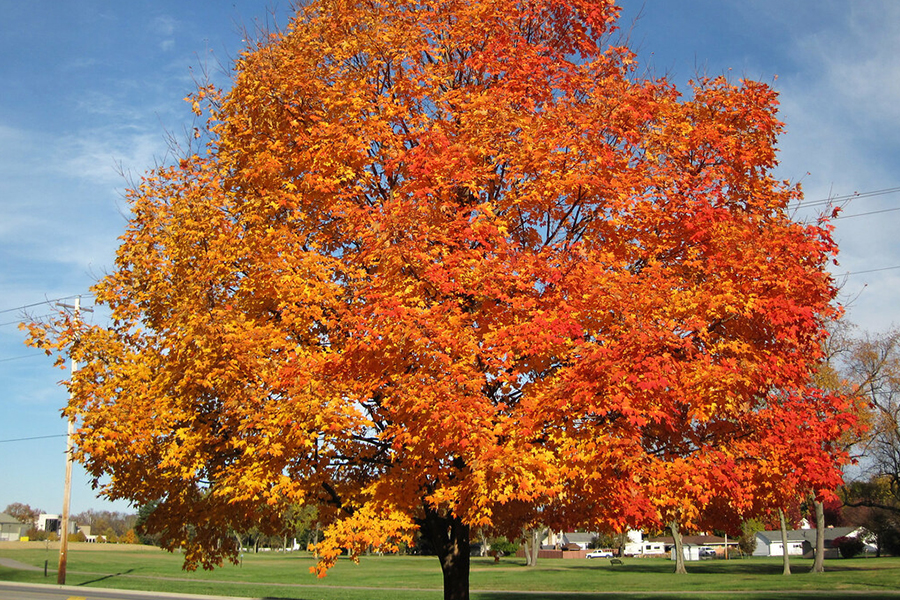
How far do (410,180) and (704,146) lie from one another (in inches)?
188

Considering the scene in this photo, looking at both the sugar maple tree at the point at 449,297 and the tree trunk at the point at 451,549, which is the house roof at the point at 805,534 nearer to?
the tree trunk at the point at 451,549

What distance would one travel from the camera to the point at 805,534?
119312mm

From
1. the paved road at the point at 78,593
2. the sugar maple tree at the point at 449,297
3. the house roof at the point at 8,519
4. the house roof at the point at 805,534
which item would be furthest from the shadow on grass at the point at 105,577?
the house roof at the point at 8,519

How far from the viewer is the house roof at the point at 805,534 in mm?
108500

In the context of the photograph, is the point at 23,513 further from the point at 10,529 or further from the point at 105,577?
the point at 105,577

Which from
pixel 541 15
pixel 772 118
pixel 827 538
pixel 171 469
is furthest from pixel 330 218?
pixel 827 538

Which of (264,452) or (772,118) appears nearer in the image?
(264,452)

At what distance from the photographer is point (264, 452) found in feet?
28.1

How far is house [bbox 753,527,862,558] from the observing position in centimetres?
10688

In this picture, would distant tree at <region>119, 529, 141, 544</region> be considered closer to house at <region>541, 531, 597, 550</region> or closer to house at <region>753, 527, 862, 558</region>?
house at <region>541, 531, 597, 550</region>

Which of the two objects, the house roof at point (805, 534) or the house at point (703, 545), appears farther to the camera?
the house at point (703, 545)

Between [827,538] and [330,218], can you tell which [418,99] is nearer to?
[330,218]

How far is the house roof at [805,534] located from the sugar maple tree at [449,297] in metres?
115

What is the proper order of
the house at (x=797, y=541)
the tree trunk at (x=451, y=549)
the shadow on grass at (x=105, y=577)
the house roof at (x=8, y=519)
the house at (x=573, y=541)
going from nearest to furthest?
the tree trunk at (x=451, y=549)
the shadow on grass at (x=105, y=577)
the house at (x=797, y=541)
the house at (x=573, y=541)
the house roof at (x=8, y=519)
